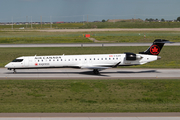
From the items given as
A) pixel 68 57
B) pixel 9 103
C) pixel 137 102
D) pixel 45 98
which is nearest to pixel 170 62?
pixel 68 57

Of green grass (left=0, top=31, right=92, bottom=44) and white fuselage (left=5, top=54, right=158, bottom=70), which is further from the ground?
green grass (left=0, top=31, right=92, bottom=44)

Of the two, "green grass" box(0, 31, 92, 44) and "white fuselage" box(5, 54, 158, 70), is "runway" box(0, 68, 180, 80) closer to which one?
"white fuselage" box(5, 54, 158, 70)

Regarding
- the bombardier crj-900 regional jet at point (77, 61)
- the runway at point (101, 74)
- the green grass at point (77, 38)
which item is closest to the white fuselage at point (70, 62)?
the bombardier crj-900 regional jet at point (77, 61)

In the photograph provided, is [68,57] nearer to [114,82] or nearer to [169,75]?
[114,82]

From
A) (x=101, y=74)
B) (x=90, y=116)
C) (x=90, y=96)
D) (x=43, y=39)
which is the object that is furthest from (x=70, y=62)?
(x=43, y=39)

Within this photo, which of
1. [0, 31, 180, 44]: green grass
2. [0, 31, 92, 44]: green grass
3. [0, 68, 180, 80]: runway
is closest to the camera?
[0, 68, 180, 80]: runway

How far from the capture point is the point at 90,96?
81.1ft

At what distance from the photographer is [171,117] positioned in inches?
696

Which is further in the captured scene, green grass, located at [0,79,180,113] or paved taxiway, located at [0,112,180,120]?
green grass, located at [0,79,180,113]

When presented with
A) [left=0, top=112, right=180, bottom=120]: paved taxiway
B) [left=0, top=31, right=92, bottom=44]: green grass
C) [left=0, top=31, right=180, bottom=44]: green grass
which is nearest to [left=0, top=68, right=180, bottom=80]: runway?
[left=0, top=112, right=180, bottom=120]: paved taxiway

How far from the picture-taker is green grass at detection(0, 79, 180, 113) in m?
20.3

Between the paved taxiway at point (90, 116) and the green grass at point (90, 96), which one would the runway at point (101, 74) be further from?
the paved taxiway at point (90, 116)

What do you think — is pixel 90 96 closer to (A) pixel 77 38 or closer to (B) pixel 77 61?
(B) pixel 77 61

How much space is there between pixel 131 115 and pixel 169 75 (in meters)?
18.5
